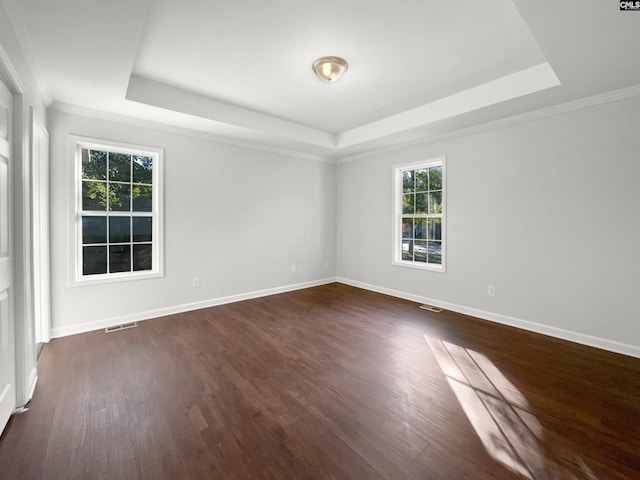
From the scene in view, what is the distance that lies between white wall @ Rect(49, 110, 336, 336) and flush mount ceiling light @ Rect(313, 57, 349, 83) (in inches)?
84.8

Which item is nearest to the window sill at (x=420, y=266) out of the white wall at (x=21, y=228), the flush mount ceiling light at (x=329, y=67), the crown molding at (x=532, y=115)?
the crown molding at (x=532, y=115)

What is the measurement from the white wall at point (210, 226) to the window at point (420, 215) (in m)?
1.53

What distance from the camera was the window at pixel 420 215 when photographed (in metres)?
4.40

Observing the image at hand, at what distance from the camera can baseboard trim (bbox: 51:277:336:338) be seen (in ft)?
10.7

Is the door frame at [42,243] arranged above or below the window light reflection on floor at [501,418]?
above

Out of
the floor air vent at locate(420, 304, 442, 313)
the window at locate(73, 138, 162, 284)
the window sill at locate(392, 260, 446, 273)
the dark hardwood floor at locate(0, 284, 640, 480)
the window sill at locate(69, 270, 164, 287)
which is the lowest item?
the dark hardwood floor at locate(0, 284, 640, 480)

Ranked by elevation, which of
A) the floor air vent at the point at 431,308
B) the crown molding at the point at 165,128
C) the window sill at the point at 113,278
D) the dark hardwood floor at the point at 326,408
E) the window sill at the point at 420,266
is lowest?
the dark hardwood floor at the point at 326,408

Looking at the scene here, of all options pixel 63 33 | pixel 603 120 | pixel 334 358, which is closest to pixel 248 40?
pixel 63 33

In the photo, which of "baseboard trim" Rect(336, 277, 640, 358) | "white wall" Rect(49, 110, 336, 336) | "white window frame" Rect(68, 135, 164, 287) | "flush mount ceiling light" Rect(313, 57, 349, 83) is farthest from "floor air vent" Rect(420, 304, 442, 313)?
"white window frame" Rect(68, 135, 164, 287)

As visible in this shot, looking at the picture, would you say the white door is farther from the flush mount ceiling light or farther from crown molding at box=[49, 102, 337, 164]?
the flush mount ceiling light

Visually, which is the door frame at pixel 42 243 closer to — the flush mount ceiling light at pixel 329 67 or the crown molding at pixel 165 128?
the crown molding at pixel 165 128

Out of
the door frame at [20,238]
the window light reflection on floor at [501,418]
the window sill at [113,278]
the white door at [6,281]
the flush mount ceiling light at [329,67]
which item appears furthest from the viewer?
the window sill at [113,278]

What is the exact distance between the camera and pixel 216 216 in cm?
434

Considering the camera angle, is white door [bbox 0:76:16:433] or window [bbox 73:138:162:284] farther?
window [bbox 73:138:162:284]
